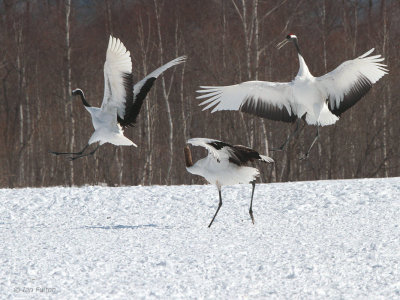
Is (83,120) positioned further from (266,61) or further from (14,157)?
A: (266,61)

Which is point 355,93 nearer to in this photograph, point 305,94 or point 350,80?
point 350,80

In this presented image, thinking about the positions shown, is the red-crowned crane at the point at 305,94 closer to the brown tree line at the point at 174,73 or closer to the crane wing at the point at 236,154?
the crane wing at the point at 236,154

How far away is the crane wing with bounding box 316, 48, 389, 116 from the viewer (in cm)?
749

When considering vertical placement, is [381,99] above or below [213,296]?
above

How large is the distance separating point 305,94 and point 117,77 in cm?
210

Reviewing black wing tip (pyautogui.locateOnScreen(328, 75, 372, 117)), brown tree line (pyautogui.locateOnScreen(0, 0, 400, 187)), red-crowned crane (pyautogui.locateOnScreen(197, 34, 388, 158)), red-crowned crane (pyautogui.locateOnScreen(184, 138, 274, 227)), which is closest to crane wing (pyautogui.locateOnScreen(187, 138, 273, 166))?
red-crowned crane (pyautogui.locateOnScreen(184, 138, 274, 227))

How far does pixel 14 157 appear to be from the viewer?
826 inches

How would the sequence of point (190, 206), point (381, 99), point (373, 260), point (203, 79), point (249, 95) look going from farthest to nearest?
point (203, 79) → point (381, 99) → point (190, 206) → point (249, 95) → point (373, 260)

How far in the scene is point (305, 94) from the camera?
7.89 m

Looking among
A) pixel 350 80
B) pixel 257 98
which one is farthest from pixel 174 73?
pixel 350 80

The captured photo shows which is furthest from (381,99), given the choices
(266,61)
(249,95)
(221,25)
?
(249,95)

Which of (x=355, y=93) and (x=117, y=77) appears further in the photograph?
(x=117, y=77)

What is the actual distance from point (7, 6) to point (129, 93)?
14355 millimetres

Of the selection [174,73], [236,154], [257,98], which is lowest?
[236,154]
